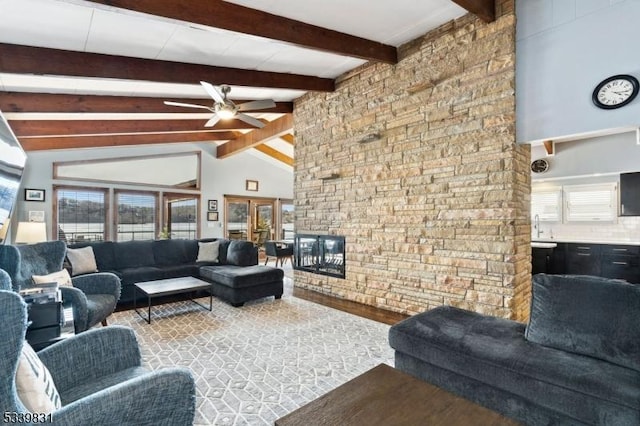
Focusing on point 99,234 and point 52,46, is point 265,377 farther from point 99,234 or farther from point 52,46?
point 99,234

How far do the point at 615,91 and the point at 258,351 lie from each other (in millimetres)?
3890

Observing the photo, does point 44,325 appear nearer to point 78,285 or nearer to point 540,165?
point 78,285

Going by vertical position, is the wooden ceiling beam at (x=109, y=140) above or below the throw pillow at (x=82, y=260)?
above

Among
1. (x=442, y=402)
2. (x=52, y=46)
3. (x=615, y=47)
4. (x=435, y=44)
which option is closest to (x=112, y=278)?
(x=52, y=46)

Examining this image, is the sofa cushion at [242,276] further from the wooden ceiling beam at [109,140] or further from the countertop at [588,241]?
the countertop at [588,241]

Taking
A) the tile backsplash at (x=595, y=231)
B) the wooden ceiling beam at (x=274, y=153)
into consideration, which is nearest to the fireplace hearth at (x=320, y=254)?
the tile backsplash at (x=595, y=231)

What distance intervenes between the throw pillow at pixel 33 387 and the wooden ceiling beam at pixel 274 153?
28.2 ft

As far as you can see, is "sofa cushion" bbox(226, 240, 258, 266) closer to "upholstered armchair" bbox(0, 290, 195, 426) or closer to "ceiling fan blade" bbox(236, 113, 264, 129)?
"ceiling fan blade" bbox(236, 113, 264, 129)

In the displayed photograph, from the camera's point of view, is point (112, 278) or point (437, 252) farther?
point (437, 252)

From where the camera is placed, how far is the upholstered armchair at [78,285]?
9.11ft

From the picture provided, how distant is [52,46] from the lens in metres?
3.21

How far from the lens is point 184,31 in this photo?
3.23 metres

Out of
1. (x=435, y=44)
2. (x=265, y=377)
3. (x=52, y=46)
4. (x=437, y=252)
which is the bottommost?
(x=265, y=377)

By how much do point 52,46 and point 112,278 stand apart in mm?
2417
